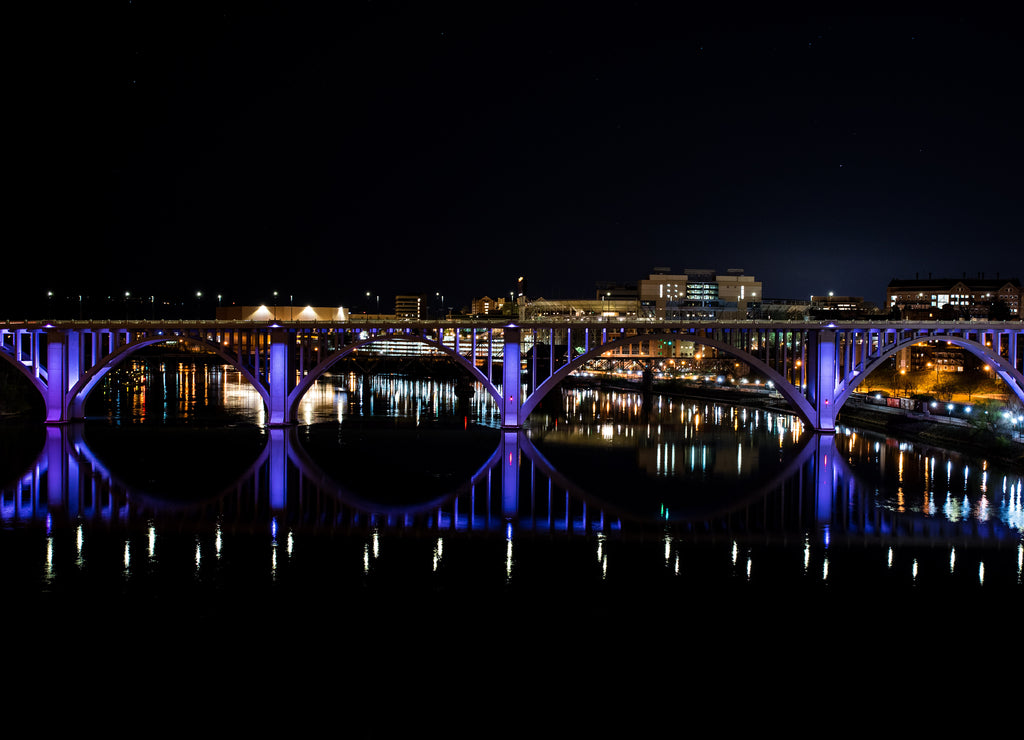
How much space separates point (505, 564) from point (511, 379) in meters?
23.8

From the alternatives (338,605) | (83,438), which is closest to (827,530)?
(338,605)

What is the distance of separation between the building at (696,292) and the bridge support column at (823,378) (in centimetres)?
7591

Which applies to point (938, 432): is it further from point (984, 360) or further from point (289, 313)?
point (289, 313)

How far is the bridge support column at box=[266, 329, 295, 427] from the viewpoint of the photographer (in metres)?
41.1

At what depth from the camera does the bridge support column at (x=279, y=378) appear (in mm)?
41094

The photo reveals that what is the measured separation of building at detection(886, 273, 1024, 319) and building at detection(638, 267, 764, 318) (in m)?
20.7

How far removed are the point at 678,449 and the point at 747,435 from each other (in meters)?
7.41

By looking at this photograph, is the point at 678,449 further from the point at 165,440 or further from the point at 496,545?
the point at 165,440

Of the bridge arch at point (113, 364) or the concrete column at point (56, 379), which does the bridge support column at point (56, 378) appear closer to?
the concrete column at point (56, 379)

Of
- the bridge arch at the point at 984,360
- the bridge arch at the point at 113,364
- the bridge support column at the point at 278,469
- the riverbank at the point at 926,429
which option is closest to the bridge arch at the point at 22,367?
the bridge arch at the point at 113,364

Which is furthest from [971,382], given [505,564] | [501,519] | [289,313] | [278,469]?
[289,313]

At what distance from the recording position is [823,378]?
39.7 m

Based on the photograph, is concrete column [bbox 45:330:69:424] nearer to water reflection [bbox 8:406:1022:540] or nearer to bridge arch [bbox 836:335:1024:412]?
water reflection [bbox 8:406:1022:540]

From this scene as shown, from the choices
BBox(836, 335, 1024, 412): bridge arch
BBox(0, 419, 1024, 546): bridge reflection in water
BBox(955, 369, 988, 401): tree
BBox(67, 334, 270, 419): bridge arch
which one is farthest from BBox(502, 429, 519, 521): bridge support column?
BBox(955, 369, 988, 401): tree
